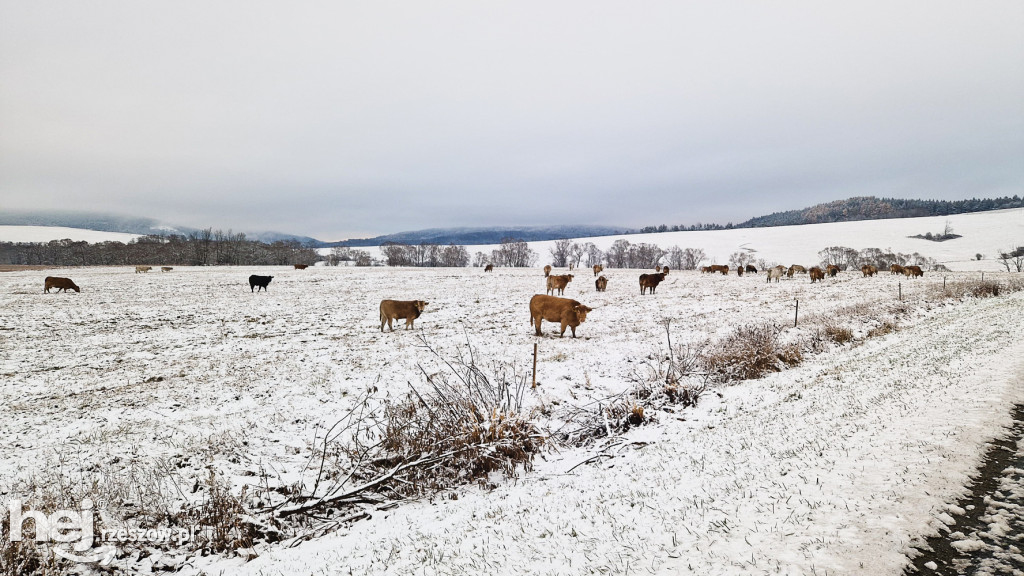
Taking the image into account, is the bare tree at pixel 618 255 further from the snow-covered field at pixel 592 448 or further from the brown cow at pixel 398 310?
the brown cow at pixel 398 310

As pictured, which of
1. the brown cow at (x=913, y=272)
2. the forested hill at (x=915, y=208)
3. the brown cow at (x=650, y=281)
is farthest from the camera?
the forested hill at (x=915, y=208)

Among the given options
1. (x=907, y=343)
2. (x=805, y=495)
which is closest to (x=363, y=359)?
(x=805, y=495)

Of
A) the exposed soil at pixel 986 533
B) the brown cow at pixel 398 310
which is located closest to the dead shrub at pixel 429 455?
the exposed soil at pixel 986 533

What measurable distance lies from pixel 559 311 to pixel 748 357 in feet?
19.8

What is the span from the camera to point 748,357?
33.9ft

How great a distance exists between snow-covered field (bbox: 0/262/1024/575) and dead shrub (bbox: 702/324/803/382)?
0.54 metres

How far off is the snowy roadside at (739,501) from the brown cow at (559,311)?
7.20 meters

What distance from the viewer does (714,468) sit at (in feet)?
15.4

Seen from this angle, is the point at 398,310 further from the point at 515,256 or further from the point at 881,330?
the point at 515,256

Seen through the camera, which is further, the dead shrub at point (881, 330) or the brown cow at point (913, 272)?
the brown cow at point (913, 272)

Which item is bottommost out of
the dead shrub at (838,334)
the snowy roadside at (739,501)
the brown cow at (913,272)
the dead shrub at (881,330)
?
the brown cow at (913,272)

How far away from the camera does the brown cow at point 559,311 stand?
46.4 ft

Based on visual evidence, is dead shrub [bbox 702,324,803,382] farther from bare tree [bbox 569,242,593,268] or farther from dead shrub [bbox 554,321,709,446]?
bare tree [bbox 569,242,593,268]

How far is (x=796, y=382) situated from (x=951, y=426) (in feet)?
13.6
